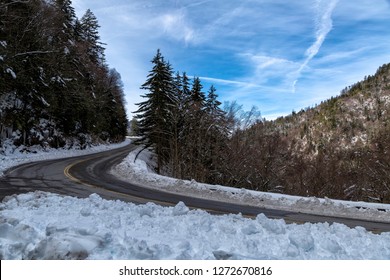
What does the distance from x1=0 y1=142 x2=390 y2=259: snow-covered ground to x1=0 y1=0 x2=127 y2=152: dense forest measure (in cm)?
2397

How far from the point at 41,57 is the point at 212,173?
2115 centimetres

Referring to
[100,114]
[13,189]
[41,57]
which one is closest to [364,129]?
[100,114]

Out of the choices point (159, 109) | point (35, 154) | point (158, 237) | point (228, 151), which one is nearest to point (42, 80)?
point (35, 154)

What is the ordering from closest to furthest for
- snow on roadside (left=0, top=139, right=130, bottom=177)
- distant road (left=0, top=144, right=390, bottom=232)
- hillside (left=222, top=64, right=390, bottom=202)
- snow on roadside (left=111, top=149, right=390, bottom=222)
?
distant road (left=0, top=144, right=390, bottom=232), snow on roadside (left=111, top=149, right=390, bottom=222), snow on roadside (left=0, top=139, right=130, bottom=177), hillside (left=222, top=64, right=390, bottom=202)

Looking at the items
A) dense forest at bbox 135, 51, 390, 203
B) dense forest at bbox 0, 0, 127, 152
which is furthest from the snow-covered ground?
dense forest at bbox 0, 0, 127, 152

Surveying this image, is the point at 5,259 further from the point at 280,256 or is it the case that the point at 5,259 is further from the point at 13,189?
the point at 13,189

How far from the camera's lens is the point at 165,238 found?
5875mm

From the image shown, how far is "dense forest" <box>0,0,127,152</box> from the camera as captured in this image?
97.9 feet

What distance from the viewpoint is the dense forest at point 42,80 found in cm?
2983

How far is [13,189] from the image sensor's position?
13312mm

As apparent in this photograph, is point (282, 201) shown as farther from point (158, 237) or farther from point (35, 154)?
point (35, 154)

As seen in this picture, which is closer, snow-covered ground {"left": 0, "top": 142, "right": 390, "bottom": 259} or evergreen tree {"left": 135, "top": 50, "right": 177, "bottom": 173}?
snow-covered ground {"left": 0, "top": 142, "right": 390, "bottom": 259}

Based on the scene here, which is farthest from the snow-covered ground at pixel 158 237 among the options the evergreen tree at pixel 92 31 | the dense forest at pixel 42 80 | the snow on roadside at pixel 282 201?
the evergreen tree at pixel 92 31

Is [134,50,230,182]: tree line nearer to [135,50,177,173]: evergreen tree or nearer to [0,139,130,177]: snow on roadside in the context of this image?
[135,50,177,173]: evergreen tree
